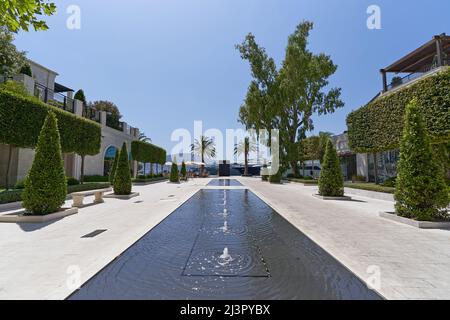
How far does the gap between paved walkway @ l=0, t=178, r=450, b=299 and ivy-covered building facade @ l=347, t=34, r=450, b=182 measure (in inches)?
293

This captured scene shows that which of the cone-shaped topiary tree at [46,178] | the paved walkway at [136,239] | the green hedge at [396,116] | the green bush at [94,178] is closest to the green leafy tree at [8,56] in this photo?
the green bush at [94,178]

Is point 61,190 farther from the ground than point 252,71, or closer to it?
closer to it

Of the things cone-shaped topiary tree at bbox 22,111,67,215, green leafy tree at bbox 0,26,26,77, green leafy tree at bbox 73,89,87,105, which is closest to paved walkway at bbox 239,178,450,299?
cone-shaped topiary tree at bbox 22,111,67,215

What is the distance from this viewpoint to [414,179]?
7.14 m

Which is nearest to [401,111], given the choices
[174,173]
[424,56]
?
[424,56]

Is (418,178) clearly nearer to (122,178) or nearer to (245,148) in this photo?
(122,178)

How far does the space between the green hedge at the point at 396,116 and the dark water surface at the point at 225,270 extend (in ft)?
34.5

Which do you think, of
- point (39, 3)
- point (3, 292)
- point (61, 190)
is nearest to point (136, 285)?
point (3, 292)

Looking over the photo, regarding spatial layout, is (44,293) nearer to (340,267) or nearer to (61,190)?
(340,267)

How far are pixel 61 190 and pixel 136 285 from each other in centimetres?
668

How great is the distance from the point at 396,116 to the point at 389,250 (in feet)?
42.0

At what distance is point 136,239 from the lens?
220 inches

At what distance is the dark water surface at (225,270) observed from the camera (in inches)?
126
